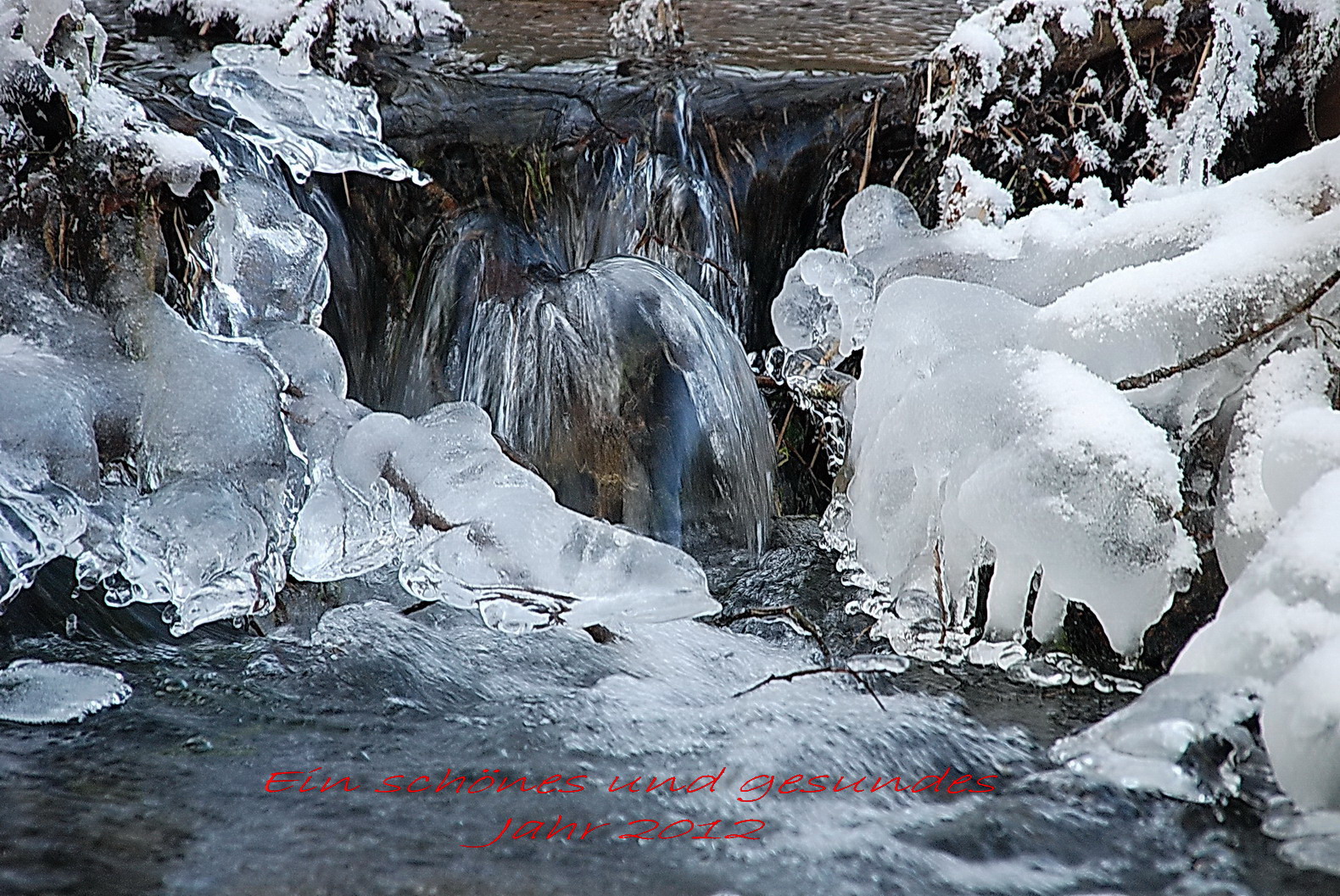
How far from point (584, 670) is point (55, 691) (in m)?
0.85

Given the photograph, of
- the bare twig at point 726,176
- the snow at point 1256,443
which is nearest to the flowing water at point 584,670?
the bare twig at point 726,176

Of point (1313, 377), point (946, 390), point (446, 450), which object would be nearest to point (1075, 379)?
point (946, 390)

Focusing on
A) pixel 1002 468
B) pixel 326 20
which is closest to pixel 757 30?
pixel 326 20

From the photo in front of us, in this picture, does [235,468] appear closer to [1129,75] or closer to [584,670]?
[584,670]

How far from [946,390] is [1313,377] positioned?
560 mm

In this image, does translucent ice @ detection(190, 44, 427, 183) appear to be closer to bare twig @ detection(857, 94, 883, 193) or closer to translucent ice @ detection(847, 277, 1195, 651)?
bare twig @ detection(857, 94, 883, 193)

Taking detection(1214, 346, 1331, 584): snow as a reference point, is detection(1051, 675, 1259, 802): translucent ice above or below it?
below

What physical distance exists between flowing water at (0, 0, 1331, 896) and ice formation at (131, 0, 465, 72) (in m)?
0.22

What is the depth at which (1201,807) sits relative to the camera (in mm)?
1432

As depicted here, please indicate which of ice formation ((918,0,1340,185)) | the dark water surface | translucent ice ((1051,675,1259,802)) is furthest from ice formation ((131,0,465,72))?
translucent ice ((1051,675,1259,802))

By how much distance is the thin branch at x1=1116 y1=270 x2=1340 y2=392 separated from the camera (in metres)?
1.83

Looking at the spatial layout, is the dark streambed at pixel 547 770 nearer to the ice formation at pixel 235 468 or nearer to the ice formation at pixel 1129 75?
the ice formation at pixel 235 468

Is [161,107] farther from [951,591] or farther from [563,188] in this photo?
[951,591]

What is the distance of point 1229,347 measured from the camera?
1.87 metres
